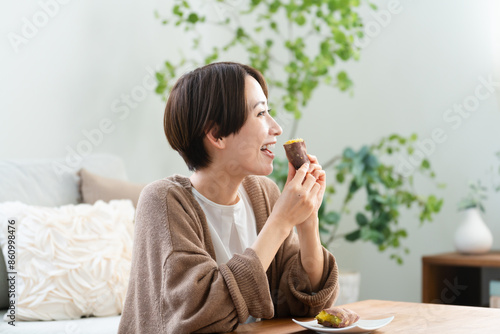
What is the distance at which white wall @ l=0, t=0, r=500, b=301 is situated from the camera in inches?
90.7

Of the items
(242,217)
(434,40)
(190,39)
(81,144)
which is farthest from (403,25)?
(242,217)

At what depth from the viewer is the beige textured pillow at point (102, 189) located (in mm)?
1927

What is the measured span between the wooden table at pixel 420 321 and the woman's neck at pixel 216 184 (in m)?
0.29

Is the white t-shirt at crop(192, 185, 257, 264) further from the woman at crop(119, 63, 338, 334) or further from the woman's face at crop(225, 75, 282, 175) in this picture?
the woman's face at crop(225, 75, 282, 175)

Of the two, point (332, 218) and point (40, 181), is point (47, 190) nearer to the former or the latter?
point (40, 181)

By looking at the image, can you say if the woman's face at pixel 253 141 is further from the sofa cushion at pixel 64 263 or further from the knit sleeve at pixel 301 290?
the sofa cushion at pixel 64 263

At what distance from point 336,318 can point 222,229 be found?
1.21 feet

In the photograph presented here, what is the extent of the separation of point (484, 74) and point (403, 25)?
48 cm

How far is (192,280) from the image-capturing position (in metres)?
0.99

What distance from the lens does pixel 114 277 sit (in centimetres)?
167

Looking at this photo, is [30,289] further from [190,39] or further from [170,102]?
[190,39]

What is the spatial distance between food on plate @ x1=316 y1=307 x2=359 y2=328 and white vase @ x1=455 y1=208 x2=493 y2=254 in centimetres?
158

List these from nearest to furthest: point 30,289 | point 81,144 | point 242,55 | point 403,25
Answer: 1. point 30,289
2. point 81,144
3. point 403,25
4. point 242,55

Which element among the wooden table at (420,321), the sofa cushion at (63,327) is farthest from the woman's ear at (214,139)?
the sofa cushion at (63,327)
